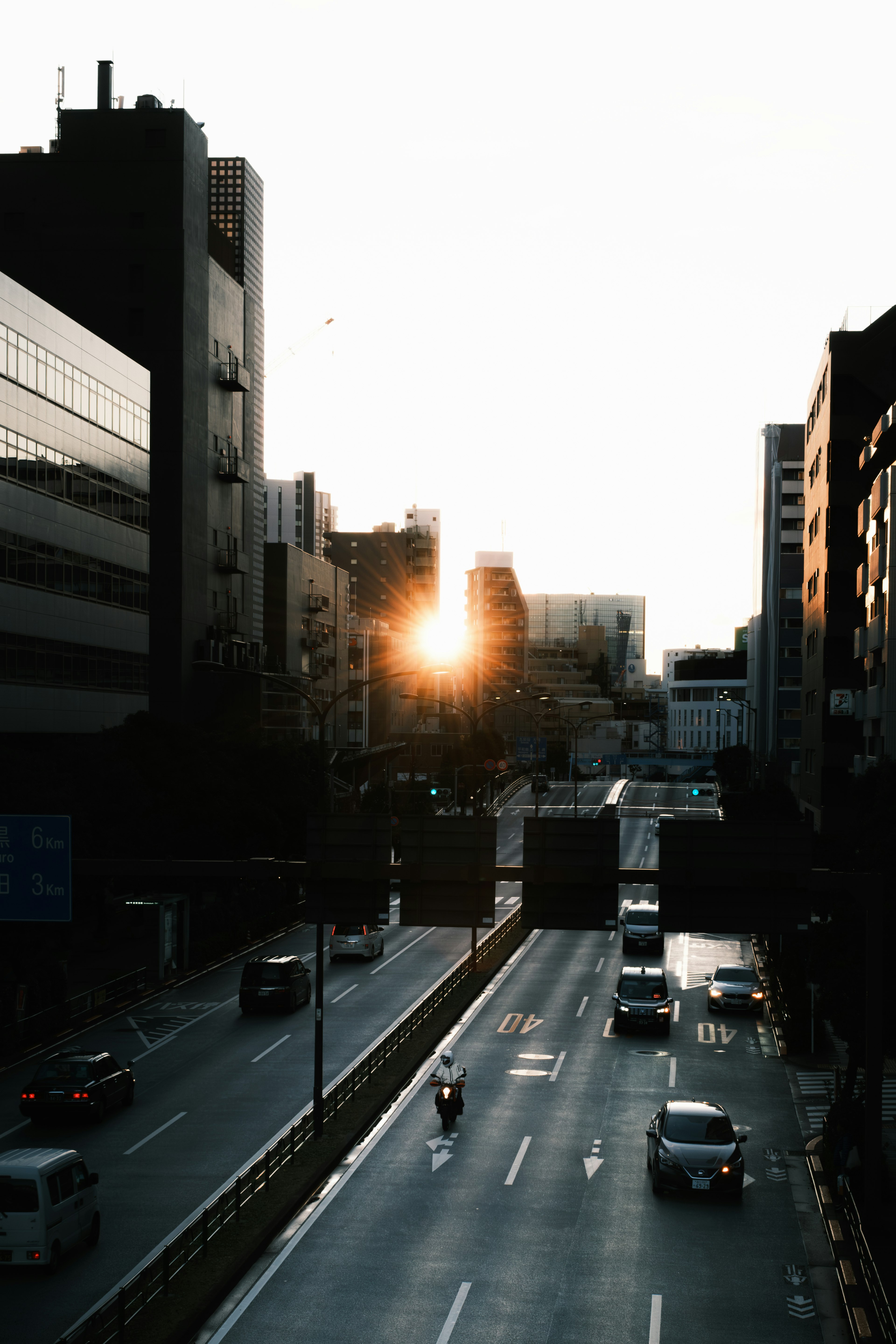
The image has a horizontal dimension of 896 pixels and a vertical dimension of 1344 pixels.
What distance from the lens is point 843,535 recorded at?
7812 cm

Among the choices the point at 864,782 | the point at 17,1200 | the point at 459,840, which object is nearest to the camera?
the point at 17,1200

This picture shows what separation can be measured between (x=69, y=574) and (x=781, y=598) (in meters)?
87.7

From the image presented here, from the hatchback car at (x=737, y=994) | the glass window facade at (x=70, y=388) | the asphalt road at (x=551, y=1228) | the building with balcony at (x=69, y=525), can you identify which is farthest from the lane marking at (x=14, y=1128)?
the glass window facade at (x=70, y=388)

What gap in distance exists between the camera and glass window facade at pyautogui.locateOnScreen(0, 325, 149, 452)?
54.3 metres

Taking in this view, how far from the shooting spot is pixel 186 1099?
34.0m

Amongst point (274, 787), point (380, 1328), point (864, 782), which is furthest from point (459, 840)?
point (274, 787)

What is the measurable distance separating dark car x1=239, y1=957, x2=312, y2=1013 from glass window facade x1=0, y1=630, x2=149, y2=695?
17.2 m

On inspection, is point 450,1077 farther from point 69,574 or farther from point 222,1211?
point 69,574

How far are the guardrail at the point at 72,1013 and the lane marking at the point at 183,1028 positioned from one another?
319 cm

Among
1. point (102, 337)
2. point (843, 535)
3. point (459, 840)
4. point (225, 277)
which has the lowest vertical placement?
point (459, 840)

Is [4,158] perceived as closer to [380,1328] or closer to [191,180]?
[191,180]

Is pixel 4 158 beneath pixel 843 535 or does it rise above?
above

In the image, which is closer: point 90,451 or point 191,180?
point 90,451

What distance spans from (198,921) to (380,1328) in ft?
138
